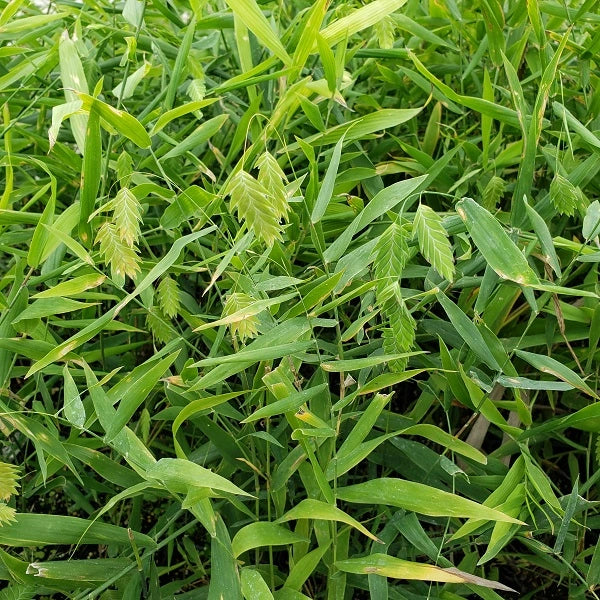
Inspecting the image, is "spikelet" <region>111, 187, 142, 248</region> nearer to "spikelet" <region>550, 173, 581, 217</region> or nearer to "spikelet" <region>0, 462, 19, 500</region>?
"spikelet" <region>0, 462, 19, 500</region>

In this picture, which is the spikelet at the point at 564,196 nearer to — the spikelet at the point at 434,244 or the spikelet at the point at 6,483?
the spikelet at the point at 434,244

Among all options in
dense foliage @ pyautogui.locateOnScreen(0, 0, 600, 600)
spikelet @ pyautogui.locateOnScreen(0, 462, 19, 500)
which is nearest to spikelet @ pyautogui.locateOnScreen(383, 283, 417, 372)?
dense foliage @ pyautogui.locateOnScreen(0, 0, 600, 600)

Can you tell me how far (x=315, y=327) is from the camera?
76 centimetres

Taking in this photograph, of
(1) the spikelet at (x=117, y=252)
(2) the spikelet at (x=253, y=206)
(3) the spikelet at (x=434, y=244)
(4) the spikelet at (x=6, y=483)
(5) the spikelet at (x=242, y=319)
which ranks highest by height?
(2) the spikelet at (x=253, y=206)

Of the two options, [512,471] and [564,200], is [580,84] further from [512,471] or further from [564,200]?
[512,471]

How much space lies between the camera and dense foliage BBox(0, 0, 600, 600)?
1.91 ft

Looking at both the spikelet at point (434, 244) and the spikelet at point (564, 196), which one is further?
the spikelet at point (564, 196)

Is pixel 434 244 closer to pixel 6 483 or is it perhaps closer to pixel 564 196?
pixel 564 196

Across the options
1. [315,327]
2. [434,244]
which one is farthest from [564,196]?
[315,327]

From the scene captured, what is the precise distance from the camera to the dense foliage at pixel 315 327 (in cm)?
Answer: 58

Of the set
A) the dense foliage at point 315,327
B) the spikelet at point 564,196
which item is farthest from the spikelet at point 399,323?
the spikelet at point 564,196

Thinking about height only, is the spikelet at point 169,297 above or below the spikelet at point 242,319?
below

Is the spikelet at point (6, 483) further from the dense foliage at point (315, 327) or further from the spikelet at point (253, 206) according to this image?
the spikelet at point (253, 206)

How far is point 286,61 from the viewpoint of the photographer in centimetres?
70
